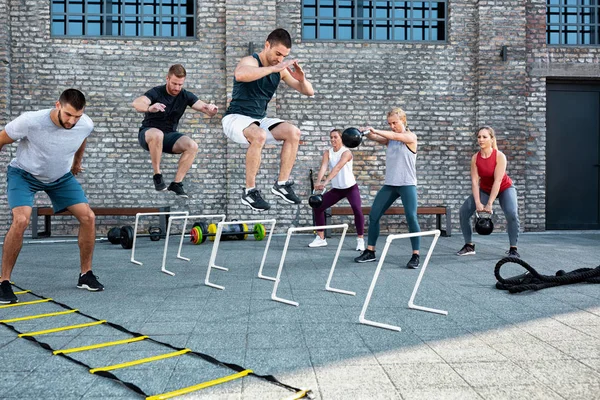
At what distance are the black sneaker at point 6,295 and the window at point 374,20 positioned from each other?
7.49 m

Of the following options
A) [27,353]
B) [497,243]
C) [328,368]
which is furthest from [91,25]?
[328,368]

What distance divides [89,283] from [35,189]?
93 cm

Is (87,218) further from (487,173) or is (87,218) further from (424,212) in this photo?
(424,212)

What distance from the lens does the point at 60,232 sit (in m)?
10.4

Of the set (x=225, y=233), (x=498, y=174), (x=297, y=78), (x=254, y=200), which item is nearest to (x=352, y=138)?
(x=297, y=78)

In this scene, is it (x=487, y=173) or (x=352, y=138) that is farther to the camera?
(x=487, y=173)

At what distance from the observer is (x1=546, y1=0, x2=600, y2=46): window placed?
11070mm

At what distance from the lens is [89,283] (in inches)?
200

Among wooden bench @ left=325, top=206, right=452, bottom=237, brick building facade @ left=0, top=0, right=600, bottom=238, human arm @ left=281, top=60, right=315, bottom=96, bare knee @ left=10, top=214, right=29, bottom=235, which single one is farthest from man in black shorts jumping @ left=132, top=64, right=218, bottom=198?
brick building facade @ left=0, top=0, right=600, bottom=238

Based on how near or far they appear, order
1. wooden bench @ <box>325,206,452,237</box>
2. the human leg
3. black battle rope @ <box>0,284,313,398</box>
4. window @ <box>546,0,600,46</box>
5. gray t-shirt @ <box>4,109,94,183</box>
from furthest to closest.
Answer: window @ <box>546,0,600,46</box> < wooden bench @ <box>325,206,452,237</box> < the human leg < gray t-shirt @ <box>4,109,94,183</box> < black battle rope @ <box>0,284,313,398</box>

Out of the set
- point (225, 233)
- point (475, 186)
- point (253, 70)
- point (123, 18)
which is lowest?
point (225, 233)

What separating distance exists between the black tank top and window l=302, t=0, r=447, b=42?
745cm

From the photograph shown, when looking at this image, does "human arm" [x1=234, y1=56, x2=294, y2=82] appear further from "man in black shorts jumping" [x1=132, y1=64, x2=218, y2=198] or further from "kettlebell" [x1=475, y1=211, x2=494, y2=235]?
"kettlebell" [x1=475, y1=211, x2=494, y2=235]

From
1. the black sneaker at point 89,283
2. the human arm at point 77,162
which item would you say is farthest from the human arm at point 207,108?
the black sneaker at point 89,283
